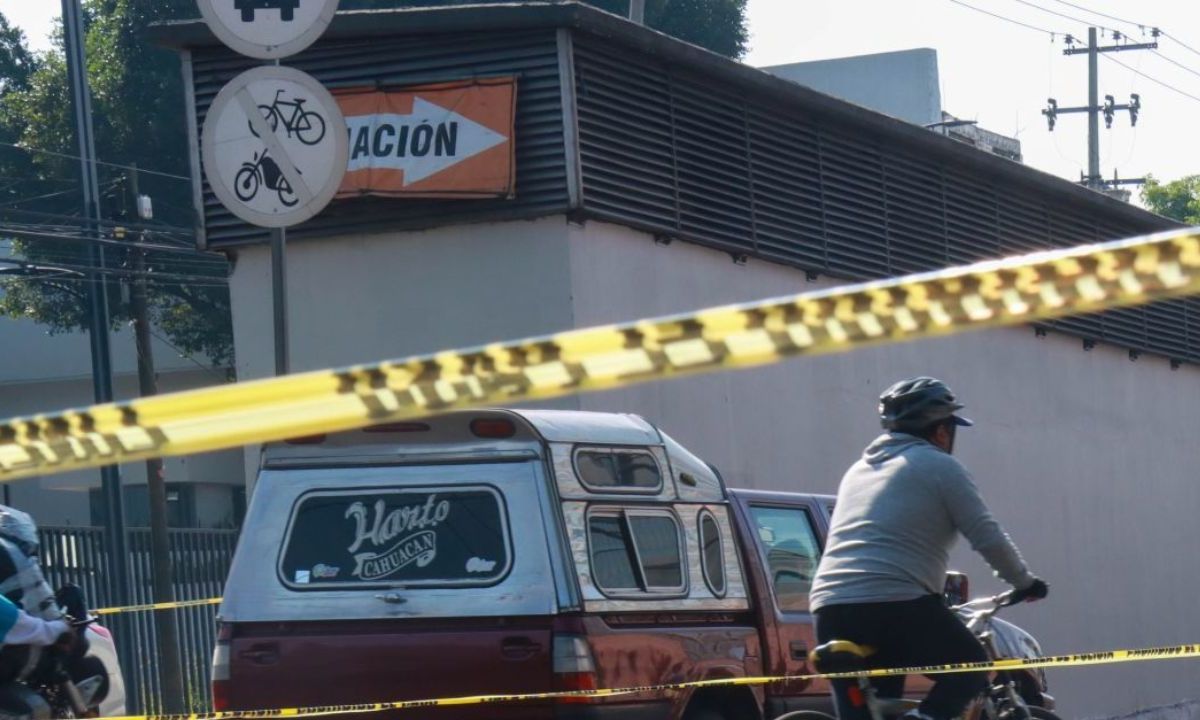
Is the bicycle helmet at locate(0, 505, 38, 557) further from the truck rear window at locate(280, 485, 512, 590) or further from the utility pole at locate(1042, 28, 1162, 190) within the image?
the utility pole at locate(1042, 28, 1162, 190)

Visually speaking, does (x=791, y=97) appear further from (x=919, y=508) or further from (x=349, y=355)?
(x=919, y=508)

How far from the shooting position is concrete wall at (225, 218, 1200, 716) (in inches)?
526

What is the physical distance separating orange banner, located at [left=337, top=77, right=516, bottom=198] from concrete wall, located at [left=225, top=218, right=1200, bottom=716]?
1.42 ft

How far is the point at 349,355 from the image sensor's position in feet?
44.7

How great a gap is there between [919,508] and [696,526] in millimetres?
2353

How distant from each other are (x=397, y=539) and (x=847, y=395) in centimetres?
929

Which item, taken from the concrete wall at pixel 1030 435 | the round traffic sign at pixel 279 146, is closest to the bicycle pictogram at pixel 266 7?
the round traffic sign at pixel 279 146

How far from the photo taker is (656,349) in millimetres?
3084

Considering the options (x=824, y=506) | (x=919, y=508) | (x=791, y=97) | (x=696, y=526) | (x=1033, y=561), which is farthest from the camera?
(x=1033, y=561)

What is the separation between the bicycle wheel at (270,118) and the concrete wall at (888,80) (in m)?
36.9

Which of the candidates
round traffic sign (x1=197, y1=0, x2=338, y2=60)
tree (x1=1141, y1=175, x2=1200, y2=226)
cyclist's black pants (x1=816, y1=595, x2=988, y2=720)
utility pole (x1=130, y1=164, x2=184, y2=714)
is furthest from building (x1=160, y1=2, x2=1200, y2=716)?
tree (x1=1141, y1=175, x2=1200, y2=226)

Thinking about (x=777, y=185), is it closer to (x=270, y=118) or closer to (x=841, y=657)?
(x=270, y=118)

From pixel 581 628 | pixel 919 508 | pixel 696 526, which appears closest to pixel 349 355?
pixel 696 526

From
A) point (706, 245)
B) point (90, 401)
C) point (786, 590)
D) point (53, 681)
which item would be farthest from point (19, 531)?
point (90, 401)
